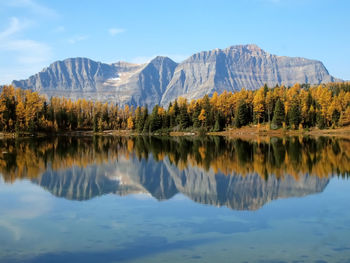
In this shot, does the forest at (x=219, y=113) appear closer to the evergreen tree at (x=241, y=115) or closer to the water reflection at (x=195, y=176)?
the evergreen tree at (x=241, y=115)

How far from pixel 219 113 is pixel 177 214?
126184 millimetres

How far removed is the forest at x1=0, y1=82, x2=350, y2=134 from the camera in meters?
128

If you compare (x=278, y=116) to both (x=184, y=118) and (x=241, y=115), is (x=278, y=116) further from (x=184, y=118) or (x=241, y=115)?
(x=184, y=118)

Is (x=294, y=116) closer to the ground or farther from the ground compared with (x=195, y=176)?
farther from the ground

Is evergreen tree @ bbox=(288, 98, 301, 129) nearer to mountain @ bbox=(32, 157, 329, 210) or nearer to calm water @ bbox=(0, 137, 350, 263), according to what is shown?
calm water @ bbox=(0, 137, 350, 263)

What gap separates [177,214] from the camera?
72.7 feet

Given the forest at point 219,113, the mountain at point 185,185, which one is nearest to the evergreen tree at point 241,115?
the forest at point 219,113

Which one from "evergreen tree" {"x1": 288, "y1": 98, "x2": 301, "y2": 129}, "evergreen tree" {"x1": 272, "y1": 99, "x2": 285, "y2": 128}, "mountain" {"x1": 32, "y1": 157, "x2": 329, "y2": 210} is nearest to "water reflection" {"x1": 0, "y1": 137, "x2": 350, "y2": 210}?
"mountain" {"x1": 32, "y1": 157, "x2": 329, "y2": 210}

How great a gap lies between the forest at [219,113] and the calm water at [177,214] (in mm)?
94357

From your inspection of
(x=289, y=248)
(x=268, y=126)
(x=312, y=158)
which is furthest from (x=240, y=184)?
(x=268, y=126)

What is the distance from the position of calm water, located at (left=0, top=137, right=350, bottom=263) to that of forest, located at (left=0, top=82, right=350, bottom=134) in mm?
94357

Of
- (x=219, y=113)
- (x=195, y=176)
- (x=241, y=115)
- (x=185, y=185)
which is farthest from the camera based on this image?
(x=219, y=113)

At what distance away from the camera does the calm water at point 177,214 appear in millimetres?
15594

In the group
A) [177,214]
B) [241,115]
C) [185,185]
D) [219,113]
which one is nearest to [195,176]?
[185,185]
